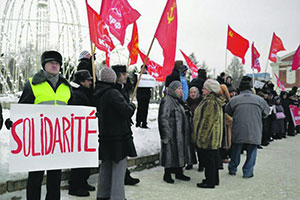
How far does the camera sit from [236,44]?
40.9 ft

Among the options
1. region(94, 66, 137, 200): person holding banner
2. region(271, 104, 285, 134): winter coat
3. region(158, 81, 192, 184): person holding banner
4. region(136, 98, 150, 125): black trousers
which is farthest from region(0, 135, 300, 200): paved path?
region(271, 104, 285, 134): winter coat

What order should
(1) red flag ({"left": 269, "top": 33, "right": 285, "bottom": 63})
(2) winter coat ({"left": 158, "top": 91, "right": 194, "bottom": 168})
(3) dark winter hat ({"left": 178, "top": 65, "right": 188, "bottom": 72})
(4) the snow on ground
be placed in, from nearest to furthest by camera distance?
(4) the snow on ground, (2) winter coat ({"left": 158, "top": 91, "right": 194, "bottom": 168}), (3) dark winter hat ({"left": 178, "top": 65, "right": 188, "bottom": 72}), (1) red flag ({"left": 269, "top": 33, "right": 285, "bottom": 63})

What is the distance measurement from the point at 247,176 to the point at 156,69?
4.71m

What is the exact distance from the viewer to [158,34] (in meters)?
5.54

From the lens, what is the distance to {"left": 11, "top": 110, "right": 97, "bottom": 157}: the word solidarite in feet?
11.3

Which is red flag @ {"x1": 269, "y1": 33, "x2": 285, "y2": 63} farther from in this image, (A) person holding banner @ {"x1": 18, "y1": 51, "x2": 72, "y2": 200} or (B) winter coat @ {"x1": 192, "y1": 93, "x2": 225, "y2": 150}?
(A) person holding banner @ {"x1": 18, "y1": 51, "x2": 72, "y2": 200}

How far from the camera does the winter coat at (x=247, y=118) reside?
648 cm

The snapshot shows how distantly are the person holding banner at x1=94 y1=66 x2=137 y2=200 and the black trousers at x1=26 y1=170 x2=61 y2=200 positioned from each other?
2.61 ft

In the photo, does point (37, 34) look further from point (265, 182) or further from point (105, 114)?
point (265, 182)

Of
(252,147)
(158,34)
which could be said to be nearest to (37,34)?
(158,34)

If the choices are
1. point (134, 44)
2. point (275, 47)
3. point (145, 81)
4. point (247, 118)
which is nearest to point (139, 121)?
point (145, 81)

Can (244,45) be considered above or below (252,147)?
above

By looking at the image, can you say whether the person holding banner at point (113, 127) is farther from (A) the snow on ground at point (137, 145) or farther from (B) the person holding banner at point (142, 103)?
(B) the person holding banner at point (142, 103)

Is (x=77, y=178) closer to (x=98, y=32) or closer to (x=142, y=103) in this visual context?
(x=98, y=32)
